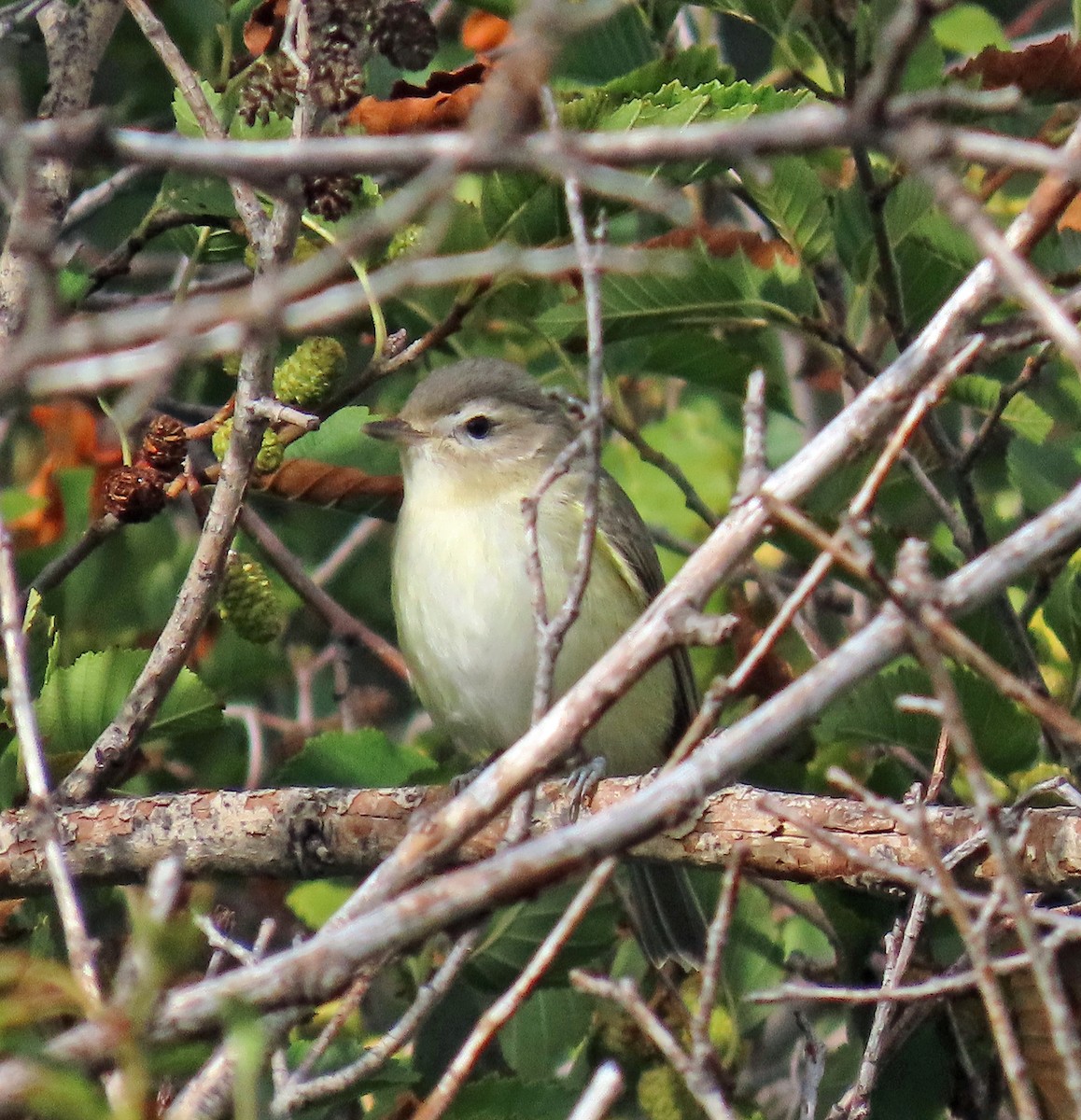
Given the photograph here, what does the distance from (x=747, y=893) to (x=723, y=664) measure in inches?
28.6

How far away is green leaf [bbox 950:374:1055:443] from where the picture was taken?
3805 millimetres

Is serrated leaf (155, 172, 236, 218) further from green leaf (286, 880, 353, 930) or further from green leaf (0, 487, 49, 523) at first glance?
green leaf (286, 880, 353, 930)

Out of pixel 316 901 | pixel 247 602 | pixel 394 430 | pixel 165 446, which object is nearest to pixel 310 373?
pixel 165 446

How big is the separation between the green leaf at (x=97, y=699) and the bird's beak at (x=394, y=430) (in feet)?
3.05

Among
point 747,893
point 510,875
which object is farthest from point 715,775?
point 747,893

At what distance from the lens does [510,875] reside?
1.59m

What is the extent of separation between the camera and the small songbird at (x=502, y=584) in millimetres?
4027

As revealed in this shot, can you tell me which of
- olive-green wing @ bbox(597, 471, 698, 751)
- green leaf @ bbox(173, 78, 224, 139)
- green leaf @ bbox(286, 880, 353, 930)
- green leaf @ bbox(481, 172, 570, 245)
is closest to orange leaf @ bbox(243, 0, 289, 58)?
green leaf @ bbox(173, 78, 224, 139)

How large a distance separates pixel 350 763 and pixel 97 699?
0.62 m

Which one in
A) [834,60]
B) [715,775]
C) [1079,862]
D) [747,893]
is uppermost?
[834,60]

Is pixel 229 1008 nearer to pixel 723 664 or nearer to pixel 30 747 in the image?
pixel 30 747

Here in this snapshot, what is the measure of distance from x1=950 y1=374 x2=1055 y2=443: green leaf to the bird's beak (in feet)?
4.52

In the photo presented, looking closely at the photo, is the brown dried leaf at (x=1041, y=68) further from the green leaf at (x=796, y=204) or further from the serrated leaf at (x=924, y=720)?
the serrated leaf at (x=924, y=720)

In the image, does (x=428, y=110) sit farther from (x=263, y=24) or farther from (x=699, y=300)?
(x=699, y=300)
